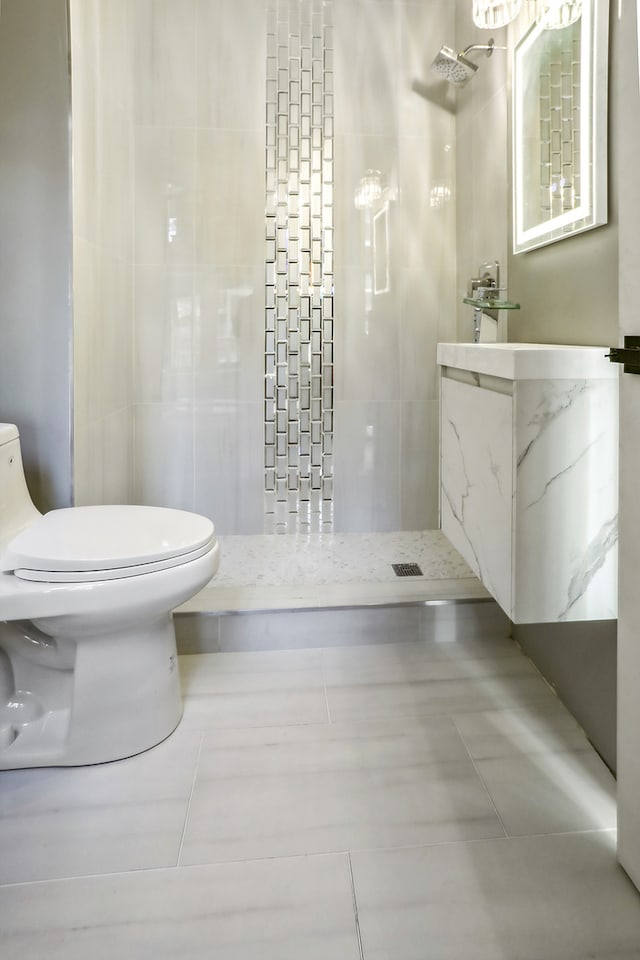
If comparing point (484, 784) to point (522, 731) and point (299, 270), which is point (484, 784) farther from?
point (299, 270)

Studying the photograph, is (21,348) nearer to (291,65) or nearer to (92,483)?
(92,483)

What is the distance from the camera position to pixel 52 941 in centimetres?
104

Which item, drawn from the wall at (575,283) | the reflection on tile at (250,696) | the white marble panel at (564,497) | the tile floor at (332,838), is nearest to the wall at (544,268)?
the wall at (575,283)

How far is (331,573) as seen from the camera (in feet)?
7.91

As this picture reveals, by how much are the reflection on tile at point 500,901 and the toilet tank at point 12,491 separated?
1105 mm

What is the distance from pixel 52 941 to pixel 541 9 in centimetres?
241

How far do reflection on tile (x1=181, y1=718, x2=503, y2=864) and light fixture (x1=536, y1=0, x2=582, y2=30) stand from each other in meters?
1.76

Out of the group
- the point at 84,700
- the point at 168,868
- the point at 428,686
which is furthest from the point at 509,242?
the point at 168,868

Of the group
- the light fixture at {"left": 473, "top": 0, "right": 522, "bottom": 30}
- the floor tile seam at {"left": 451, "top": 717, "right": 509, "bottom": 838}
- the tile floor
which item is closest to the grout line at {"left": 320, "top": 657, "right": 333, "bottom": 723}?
the tile floor

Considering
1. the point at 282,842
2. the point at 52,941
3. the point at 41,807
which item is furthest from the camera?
the point at 41,807

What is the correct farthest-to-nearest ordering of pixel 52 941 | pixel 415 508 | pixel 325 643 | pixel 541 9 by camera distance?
1. pixel 415 508
2. pixel 325 643
3. pixel 541 9
4. pixel 52 941

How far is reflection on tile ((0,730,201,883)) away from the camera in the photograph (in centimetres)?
122

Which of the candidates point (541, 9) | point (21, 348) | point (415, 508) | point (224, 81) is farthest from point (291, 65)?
point (415, 508)

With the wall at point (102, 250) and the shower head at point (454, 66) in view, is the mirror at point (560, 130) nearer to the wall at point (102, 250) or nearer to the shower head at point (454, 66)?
the shower head at point (454, 66)
